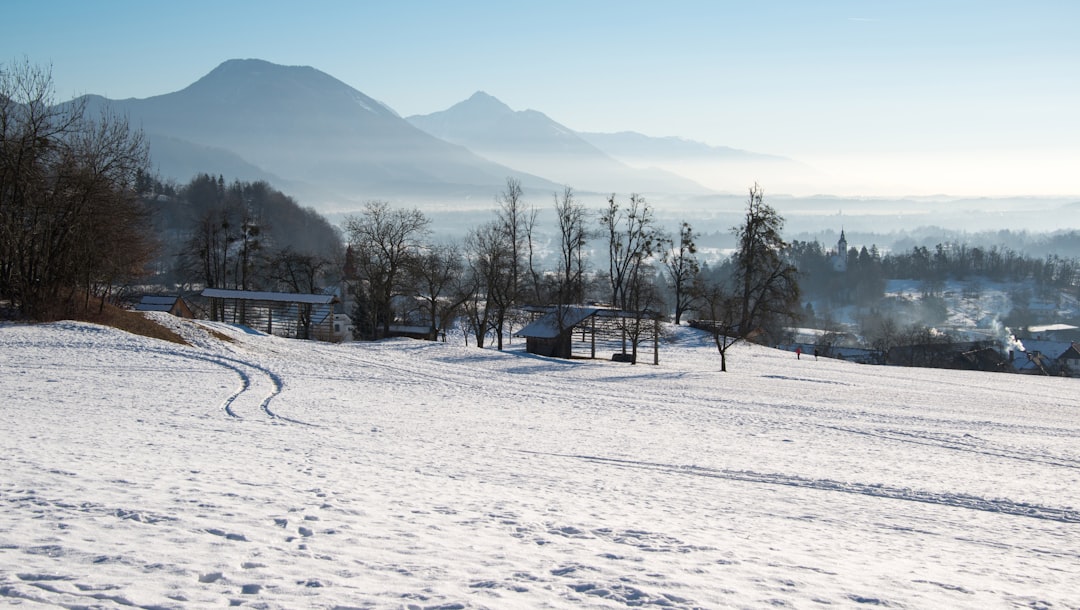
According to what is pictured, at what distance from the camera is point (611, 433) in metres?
17.6

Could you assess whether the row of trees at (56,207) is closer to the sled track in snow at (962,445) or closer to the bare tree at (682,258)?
the sled track in snow at (962,445)

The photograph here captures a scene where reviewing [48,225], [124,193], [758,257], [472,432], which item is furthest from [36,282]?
[758,257]

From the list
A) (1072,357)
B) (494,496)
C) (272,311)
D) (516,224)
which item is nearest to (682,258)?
(516,224)

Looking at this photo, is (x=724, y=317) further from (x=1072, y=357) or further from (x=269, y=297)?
(x=1072, y=357)

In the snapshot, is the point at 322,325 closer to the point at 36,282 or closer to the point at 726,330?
the point at 36,282

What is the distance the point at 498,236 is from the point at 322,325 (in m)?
12.2

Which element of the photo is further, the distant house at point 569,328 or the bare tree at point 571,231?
the bare tree at point 571,231

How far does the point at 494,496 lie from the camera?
10227mm

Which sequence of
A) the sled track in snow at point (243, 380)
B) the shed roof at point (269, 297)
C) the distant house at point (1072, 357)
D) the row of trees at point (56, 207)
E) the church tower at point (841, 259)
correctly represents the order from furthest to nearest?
the church tower at point (841, 259) → the distant house at point (1072, 357) → the shed roof at point (269, 297) → the row of trees at point (56, 207) → the sled track in snow at point (243, 380)

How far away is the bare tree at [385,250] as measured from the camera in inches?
1873

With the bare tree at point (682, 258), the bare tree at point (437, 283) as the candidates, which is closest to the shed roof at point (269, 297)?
the bare tree at point (437, 283)

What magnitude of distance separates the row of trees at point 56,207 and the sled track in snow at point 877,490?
24.7 metres

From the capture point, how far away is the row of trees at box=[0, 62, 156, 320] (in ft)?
97.5

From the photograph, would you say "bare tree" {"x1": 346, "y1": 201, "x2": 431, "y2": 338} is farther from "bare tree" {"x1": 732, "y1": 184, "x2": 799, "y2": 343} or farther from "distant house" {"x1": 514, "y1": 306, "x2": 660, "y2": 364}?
"bare tree" {"x1": 732, "y1": 184, "x2": 799, "y2": 343}
